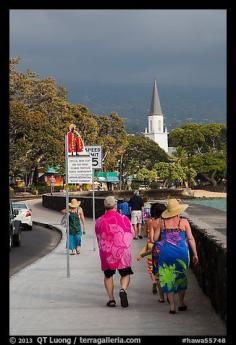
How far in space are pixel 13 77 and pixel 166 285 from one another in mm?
67175

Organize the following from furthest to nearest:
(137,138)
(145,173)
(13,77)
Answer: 1. (137,138)
2. (145,173)
3. (13,77)

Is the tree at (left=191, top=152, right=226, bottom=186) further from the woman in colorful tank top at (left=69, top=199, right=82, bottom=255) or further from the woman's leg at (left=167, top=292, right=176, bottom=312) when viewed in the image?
the woman's leg at (left=167, top=292, right=176, bottom=312)

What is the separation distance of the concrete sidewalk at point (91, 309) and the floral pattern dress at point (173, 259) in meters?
0.39

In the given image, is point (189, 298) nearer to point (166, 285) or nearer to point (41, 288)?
point (166, 285)

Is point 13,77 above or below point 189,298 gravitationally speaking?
above

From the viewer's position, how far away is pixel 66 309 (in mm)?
10812

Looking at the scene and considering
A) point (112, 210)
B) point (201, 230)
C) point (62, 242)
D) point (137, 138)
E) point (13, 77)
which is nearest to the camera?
point (112, 210)

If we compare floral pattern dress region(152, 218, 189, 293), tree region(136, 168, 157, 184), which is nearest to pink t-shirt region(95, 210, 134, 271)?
floral pattern dress region(152, 218, 189, 293)

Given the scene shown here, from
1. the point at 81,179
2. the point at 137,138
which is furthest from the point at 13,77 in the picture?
the point at 81,179

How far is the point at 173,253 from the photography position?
10172 millimetres

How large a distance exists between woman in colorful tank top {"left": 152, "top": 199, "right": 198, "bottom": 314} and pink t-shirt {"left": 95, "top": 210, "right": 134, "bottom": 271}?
2.23 ft

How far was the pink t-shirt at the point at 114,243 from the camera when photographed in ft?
35.9

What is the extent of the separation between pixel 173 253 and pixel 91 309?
148 cm

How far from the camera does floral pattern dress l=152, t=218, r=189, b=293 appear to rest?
1016 centimetres
